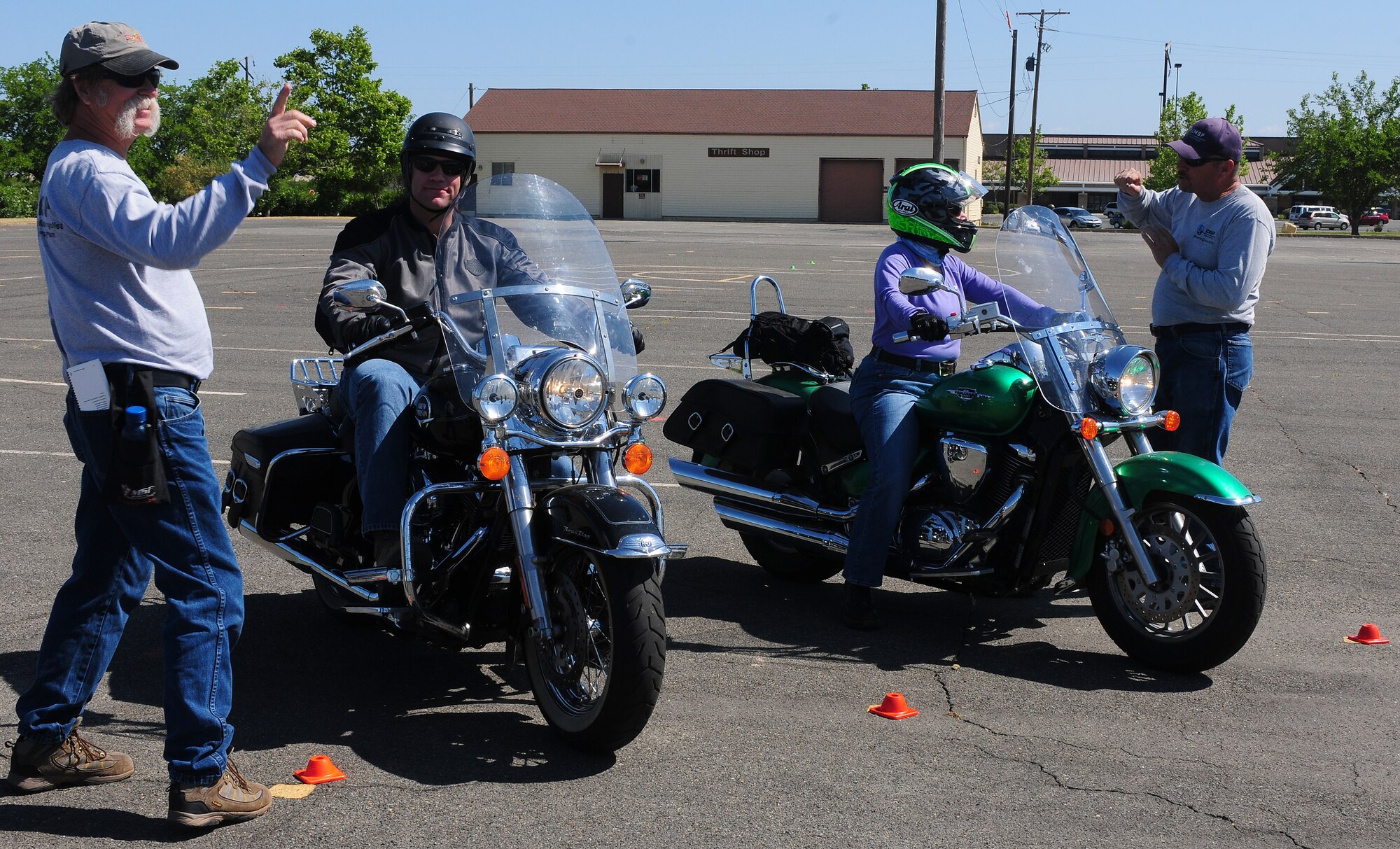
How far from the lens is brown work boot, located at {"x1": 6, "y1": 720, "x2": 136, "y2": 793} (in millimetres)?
3926

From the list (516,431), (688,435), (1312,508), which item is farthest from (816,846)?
(1312,508)

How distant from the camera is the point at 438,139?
4988 mm

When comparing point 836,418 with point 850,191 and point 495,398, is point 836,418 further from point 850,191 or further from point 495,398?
point 850,191

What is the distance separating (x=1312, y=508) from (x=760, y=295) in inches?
522

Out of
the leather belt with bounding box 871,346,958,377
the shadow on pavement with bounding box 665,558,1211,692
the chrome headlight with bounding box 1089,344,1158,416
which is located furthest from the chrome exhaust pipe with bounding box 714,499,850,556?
the chrome headlight with bounding box 1089,344,1158,416

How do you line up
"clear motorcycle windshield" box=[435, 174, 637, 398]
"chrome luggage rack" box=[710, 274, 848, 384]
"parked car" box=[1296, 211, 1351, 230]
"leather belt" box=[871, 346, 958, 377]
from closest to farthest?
"clear motorcycle windshield" box=[435, 174, 637, 398], "leather belt" box=[871, 346, 958, 377], "chrome luggage rack" box=[710, 274, 848, 384], "parked car" box=[1296, 211, 1351, 230]

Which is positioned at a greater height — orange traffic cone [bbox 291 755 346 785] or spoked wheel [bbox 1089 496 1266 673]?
spoked wheel [bbox 1089 496 1266 673]

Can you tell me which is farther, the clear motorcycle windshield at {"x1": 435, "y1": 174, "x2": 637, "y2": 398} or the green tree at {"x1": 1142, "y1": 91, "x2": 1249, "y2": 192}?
the green tree at {"x1": 1142, "y1": 91, "x2": 1249, "y2": 192}

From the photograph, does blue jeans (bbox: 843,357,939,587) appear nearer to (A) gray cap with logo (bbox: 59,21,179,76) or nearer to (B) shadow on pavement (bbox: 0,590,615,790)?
(B) shadow on pavement (bbox: 0,590,615,790)

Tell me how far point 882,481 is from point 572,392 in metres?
1.76

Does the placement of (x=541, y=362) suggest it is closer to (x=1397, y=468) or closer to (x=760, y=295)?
(x=1397, y=468)

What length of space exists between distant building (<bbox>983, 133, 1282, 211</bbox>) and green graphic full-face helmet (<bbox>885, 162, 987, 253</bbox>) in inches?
3261

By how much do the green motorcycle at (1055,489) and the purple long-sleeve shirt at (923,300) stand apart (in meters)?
0.10

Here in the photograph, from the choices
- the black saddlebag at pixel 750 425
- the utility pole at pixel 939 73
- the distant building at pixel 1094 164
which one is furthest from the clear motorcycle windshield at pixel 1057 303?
the distant building at pixel 1094 164
